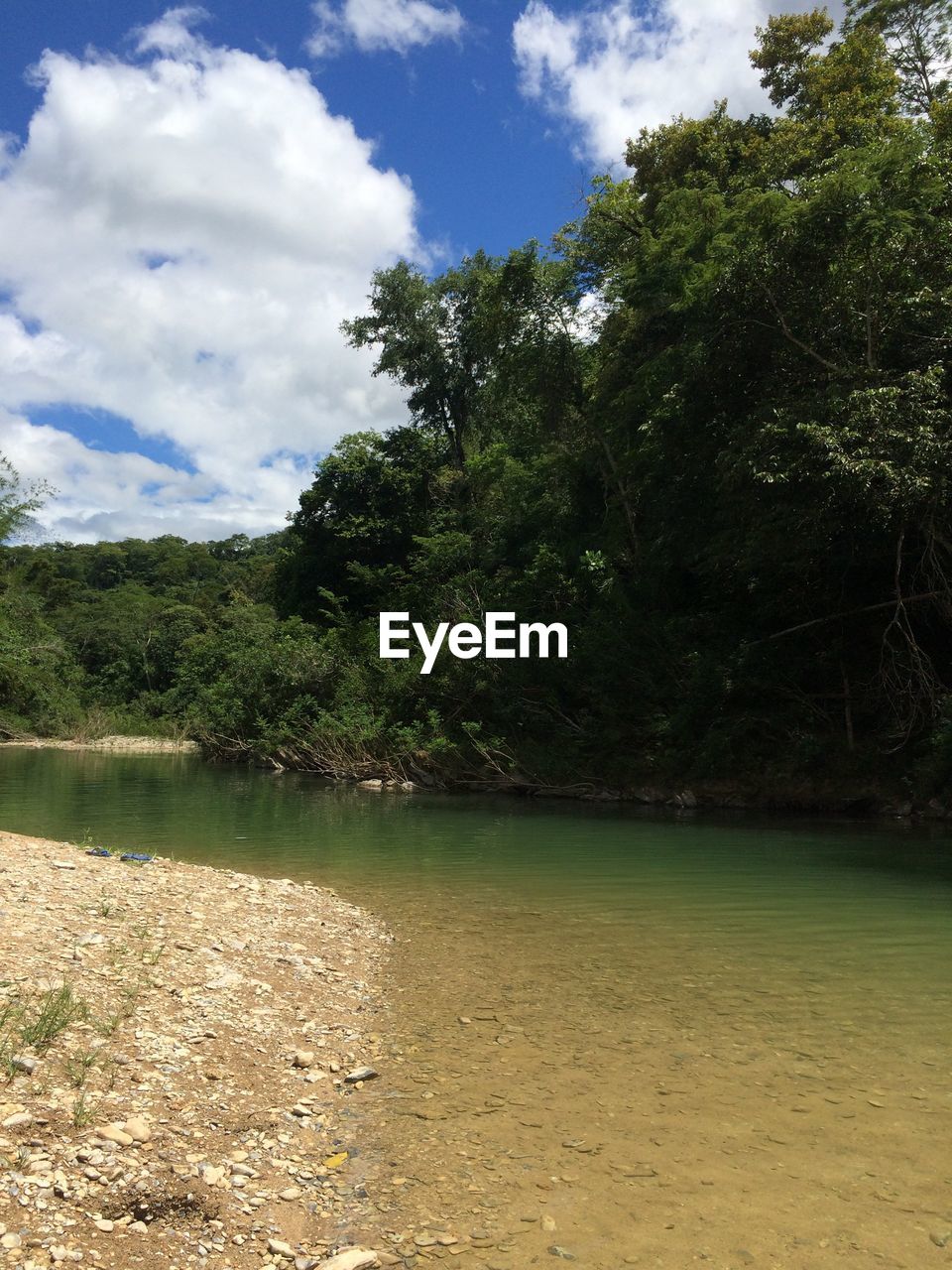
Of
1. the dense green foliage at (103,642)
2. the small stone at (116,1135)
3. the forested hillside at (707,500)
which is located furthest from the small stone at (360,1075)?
the dense green foliage at (103,642)

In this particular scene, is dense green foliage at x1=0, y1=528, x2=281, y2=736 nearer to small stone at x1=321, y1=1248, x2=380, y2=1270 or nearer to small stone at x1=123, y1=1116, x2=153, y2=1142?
small stone at x1=123, y1=1116, x2=153, y2=1142

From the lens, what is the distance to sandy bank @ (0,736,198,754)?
44.9m

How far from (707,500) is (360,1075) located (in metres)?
15.2

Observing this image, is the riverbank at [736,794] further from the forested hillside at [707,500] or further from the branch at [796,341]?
the branch at [796,341]

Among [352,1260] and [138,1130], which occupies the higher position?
[138,1130]

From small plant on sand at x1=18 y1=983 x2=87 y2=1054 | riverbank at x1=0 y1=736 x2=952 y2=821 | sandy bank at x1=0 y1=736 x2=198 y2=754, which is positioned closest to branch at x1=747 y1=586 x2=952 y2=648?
riverbank at x1=0 y1=736 x2=952 y2=821

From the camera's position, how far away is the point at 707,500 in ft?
59.7

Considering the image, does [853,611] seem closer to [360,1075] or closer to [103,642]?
[360,1075]

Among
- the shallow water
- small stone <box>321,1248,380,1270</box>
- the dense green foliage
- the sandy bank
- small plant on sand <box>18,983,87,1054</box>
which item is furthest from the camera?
the sandy bank

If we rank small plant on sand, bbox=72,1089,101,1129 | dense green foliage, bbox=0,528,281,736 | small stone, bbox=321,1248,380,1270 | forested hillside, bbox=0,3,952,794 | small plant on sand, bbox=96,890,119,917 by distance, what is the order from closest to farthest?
small stone, bbox=321,1248,380,1270, small plant on sand, bbox=72,1089,101,1129, small plant on sand, bbox=96,890,119,917, forested hillside, bbox=0,3,952,794, dense green foliage, bbox=0,528,281,736

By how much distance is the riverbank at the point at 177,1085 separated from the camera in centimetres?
324

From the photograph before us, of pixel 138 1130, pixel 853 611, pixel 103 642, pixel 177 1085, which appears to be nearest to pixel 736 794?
pixel 853 611

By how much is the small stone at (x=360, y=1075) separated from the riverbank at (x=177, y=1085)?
0.04ft

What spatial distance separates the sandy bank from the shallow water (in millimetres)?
34062
